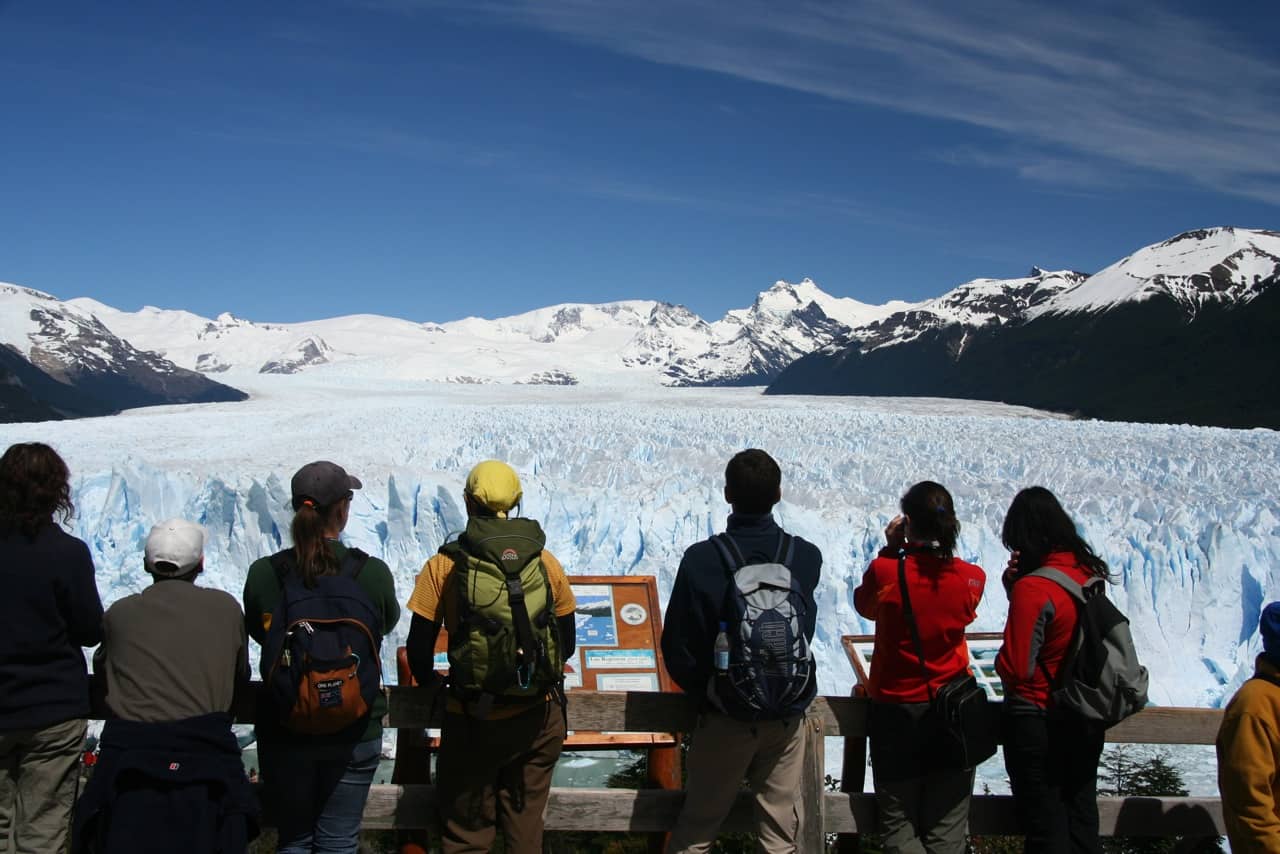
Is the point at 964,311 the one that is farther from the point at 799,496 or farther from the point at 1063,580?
the point at 1063,580

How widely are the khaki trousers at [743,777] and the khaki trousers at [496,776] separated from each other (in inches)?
16.6

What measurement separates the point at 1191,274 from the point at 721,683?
8618cm

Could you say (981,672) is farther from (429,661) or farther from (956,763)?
(429,661)

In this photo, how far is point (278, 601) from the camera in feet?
8.74

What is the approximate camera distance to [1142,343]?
67.2m

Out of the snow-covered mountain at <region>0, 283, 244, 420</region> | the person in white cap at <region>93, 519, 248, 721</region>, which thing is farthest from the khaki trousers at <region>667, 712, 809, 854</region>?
the snow-covered mountain at <region>0, 283, 244, 420</region>

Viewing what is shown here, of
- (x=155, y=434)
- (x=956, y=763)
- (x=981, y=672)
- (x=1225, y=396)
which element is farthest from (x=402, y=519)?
(x=1225, y=396)

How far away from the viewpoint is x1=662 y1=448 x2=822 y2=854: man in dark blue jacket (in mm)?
2826

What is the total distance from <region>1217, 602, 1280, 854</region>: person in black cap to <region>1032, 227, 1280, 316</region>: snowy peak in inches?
3115

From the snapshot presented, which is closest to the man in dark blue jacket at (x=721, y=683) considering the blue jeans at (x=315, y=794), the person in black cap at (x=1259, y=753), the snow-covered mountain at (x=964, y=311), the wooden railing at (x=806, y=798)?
the wooden railing at (x=806, y=798)

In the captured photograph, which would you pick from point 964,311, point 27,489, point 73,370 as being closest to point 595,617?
point 27,489

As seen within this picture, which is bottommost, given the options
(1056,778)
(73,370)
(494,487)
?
(1056,778)

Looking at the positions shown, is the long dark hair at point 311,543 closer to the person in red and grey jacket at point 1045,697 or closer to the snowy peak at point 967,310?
the person in red and grey jacket at point 1045,697

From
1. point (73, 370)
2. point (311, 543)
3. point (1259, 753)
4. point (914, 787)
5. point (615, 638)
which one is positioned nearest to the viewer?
point (1259, 753)
